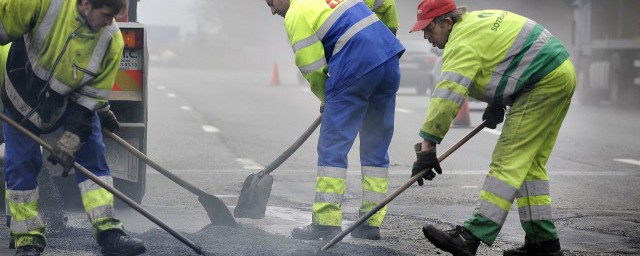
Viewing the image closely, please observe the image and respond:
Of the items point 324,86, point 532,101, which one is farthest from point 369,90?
point 532,101

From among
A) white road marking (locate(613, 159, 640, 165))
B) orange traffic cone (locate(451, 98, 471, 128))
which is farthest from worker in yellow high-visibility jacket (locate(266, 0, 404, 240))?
orange traffic cone (locate(451, 98, 471, 128))

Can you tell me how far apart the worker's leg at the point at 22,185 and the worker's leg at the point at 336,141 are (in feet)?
4.93

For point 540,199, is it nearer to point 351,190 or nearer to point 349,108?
point 349,108

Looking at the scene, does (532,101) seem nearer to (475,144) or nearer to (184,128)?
(475,144)

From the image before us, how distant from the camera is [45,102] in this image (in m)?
6.41

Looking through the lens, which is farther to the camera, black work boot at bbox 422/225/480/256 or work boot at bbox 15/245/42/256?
work boot at bbox 15/245/42/256

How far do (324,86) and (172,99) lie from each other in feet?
58.7

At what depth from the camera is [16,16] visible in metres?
6.07

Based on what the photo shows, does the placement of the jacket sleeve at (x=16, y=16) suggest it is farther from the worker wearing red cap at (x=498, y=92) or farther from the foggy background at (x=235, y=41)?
the foggy background at (x=235, y=41)

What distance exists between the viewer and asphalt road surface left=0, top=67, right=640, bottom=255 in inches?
272

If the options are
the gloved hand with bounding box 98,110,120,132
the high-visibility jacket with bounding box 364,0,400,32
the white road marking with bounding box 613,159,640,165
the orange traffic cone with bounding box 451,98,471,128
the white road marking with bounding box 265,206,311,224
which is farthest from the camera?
the orange traffic cone with bounding box 451,98,471,128

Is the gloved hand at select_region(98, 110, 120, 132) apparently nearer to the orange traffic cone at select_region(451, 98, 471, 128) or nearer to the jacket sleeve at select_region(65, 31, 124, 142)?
the jacket sleeve at select_region(65, 31, 124, 142)

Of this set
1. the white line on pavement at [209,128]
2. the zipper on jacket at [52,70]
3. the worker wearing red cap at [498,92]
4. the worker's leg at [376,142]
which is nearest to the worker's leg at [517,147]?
the worker wearing red cap at [498,92]

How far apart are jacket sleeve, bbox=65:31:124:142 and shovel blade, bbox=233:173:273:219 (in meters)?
1.69
